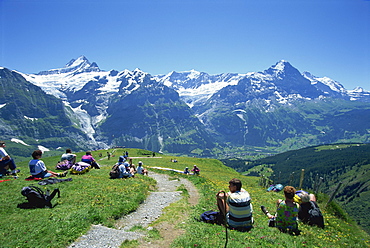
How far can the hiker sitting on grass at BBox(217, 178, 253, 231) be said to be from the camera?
13.2 m

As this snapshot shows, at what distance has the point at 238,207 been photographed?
43.7ft

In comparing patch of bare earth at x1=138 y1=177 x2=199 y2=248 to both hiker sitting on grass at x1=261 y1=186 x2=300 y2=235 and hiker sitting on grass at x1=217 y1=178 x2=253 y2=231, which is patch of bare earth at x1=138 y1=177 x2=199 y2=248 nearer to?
hiker sitting on grass at x1=217 y1=178 x2=253 y2=231

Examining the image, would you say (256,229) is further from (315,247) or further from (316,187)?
(316,187)

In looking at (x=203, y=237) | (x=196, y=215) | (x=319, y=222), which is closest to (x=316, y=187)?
(x=319, y=222)

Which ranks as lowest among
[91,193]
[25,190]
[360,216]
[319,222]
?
[360,216]

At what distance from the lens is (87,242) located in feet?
37.4

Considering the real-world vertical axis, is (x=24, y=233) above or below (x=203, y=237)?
above

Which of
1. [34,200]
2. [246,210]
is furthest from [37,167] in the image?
[246,210]

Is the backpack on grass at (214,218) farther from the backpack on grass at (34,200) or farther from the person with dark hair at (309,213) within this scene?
the backpack on grass at (34,200)

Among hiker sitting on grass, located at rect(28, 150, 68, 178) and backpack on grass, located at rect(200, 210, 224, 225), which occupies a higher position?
hiker sitting on grass, located at rect(28, 150, 68, 178)

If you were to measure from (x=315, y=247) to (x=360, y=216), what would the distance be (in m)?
247

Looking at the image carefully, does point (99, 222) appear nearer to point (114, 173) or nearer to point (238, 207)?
point (238, 207)

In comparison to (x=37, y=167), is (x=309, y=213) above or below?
below

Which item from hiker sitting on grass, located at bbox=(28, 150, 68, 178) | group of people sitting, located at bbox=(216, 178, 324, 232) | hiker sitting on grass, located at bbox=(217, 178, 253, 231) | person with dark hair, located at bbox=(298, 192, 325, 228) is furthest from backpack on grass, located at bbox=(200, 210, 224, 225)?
hiker sitting on grass, located at bbox=(28, 150, 68, 178)
